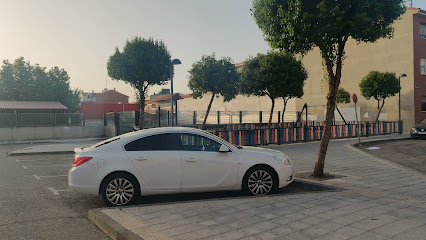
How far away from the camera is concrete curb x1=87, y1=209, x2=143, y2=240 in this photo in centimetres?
432

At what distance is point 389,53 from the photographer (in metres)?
30.6

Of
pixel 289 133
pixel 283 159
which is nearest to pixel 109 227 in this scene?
pixel 283 159

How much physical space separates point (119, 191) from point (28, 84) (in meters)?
38.4

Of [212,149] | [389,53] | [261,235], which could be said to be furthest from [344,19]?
[389,53]

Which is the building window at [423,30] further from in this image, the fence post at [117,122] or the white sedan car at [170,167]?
the white sedan car at [170,167]

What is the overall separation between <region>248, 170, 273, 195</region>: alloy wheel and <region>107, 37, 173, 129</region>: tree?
1619 centimetres

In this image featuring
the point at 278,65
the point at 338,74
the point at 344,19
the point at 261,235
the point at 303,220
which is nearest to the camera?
the point at 261,235

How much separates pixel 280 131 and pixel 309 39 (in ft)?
31.5

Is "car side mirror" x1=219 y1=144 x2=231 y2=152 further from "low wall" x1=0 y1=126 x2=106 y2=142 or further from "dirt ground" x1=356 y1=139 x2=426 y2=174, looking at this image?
"low wall" x1=0 y1=126 x2=106 y2=142

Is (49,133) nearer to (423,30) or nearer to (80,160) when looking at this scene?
(80,160)

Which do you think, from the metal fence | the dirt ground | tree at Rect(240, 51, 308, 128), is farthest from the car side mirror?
tree at Rect(240, 51, 308, 128)

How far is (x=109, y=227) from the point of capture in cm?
468

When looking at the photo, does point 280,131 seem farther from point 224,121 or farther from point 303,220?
point 303,220

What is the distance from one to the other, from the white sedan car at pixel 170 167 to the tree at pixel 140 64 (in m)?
15.9
